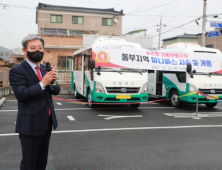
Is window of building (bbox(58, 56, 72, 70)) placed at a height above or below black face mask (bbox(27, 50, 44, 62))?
above

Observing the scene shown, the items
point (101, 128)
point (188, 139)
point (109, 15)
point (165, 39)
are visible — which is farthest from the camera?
point (165, 39)

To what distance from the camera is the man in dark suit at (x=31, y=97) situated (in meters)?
2.67

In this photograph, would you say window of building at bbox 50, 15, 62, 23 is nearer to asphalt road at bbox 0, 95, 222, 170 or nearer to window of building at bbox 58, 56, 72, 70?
window of building at bbox 58, 56, 72, 70

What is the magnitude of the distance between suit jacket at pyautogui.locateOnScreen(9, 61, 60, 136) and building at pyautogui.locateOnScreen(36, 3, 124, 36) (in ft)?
120

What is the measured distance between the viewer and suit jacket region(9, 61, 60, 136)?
8.76 feet

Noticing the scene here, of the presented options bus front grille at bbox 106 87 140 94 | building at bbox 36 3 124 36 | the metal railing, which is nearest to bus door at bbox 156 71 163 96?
bus front grille at bbox 106 87 140 94

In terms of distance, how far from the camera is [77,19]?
40.2m

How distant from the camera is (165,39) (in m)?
60.8

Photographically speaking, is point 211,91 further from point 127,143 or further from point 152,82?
point 127,143

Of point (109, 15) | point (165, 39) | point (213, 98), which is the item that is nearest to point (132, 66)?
point (213, 98)

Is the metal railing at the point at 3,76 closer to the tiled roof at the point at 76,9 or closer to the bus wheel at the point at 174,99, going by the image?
the bus wheel at the point at 174,99

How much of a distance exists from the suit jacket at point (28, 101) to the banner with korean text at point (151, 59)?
23.6 feet

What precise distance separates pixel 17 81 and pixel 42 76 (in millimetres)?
296

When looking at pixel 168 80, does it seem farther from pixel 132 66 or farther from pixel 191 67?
pixel 132 66
